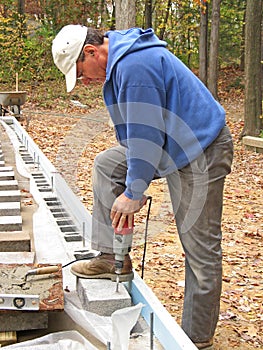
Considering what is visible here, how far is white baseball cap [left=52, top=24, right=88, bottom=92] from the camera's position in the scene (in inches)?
114

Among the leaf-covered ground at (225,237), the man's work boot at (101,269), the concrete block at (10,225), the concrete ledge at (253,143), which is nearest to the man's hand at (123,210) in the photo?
the man's work boot at (101,269)

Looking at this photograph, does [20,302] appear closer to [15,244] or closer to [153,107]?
[15,244]

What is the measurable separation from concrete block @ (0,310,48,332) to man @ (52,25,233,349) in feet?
2.06

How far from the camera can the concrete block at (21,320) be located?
2.93 meters

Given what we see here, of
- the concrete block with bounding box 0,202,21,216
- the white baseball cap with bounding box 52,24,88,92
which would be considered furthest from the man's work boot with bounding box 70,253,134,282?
the concrete block with bounding box 0,202,21,216

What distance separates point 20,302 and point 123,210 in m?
0.72

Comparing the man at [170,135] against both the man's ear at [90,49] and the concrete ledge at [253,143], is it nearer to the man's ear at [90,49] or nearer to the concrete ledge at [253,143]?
the man's ear at [90,49]

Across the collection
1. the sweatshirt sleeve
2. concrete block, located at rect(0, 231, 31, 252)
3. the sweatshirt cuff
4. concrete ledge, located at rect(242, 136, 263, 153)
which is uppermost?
the sweatshirt sleeve

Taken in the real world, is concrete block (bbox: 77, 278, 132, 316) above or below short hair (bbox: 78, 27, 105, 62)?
below

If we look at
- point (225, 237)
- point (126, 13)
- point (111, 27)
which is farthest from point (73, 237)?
point (111, 27)

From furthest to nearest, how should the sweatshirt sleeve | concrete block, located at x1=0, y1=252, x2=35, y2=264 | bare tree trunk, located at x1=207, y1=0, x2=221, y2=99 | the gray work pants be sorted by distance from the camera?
bare tree trunk, located at x1=207, y1=0, x2=221, y2=99 < concrete block, located at x1=0, y1=252, x2=35, y2=264 < the gray work pants < the sweatshirt sleeve

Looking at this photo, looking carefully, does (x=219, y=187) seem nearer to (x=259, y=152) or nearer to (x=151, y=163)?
(x=151, y=163)

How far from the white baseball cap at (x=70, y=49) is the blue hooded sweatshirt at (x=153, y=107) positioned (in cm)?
17

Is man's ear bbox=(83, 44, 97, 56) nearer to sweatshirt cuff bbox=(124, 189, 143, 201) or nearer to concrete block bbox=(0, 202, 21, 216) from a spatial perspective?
sweatshirt cuff bbox=(124, 189, 143, 201)
